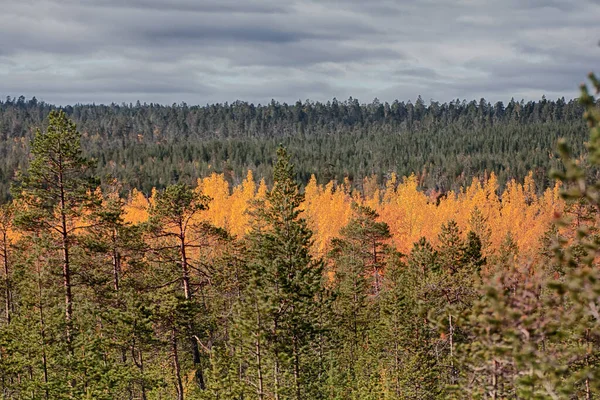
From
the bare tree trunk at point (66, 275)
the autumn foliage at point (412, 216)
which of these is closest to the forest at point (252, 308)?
the bare tree trunk at point (66, 275)

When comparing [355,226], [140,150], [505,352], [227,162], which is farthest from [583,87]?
[140,150]

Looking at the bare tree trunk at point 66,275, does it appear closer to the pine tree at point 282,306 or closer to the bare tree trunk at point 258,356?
the pine tree at point 282,306

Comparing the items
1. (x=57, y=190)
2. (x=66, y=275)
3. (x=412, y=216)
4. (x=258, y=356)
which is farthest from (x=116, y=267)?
(x=412, y=216)

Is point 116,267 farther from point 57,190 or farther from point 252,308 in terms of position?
point 252,308

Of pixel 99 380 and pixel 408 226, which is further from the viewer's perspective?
pixel 408 226

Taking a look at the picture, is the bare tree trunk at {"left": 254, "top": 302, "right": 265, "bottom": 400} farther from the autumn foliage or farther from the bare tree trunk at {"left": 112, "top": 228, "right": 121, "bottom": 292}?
the autumn foliage

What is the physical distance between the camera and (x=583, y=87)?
445cm

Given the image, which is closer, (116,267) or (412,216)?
(116,267)

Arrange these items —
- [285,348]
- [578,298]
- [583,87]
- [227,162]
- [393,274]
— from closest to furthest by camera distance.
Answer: [583,87], [578,298], [285,348], [393,274], [227,162]

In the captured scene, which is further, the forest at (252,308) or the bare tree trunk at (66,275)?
the bare tree trunk at (66,275)

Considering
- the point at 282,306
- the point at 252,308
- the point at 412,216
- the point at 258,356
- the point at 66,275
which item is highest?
the point at 66,275

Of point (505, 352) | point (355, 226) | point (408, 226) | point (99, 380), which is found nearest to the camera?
point (505, 352)

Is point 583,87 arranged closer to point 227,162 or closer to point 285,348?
point 285,348

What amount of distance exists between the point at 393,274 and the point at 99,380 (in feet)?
75.1
